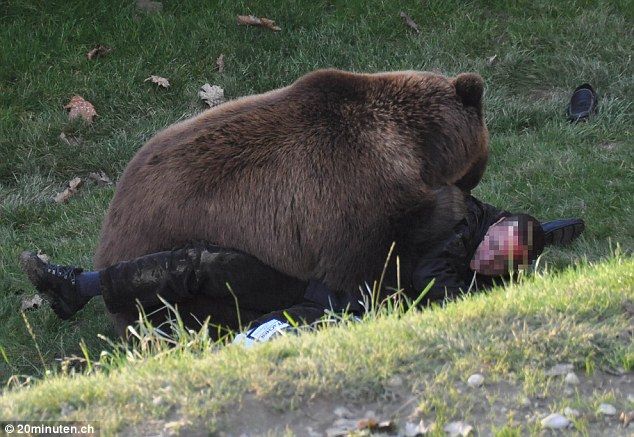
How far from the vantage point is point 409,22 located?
1041 centimetres

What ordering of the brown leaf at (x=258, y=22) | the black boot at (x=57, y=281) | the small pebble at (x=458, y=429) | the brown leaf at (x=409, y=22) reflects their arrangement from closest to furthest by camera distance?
1. the small pebble at (x=458, y=429)
2. the black boot at (x=57, y=281)
3. the brown leaf at (x=258, y=22)
4. the brown leaf at (x=409, y=22)

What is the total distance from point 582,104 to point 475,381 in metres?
6.03

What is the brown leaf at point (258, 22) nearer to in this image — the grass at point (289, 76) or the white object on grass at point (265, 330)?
the grass at point (289, 76)

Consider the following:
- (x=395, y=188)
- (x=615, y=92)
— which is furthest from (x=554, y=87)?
(x=395, y=188)

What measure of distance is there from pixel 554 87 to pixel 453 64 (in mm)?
1028

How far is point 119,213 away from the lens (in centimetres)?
568

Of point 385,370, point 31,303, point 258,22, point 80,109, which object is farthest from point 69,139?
point 385,370

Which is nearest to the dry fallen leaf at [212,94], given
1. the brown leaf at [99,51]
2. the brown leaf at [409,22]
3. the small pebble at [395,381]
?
the brown leaf at [99,51]

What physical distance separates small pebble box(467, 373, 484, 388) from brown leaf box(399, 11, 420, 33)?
23.3 feet

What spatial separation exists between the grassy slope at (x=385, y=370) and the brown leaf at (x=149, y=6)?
662 centimetres

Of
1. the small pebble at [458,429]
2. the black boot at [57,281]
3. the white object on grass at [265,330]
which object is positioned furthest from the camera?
the black boot at [57,281]

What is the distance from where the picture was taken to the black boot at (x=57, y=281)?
5.80 metres

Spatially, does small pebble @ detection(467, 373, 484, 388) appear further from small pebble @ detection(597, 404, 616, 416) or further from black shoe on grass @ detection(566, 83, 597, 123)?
black shoe on grass @ detection(566, 83, 597, 123)

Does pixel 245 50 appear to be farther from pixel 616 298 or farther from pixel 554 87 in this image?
pixel 616 298
